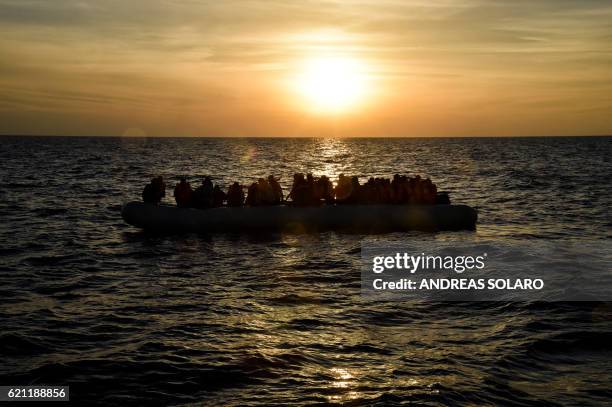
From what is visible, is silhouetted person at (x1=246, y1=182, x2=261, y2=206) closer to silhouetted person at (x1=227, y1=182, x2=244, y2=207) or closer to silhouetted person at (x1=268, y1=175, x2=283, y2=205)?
silhouetted person at (x1=227, y1=182, x2=244, y2=207)

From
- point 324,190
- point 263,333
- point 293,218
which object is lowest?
point 263,333

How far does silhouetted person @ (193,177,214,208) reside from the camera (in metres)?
19.3

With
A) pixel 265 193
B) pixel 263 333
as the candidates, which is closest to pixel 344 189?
pixel 265 193

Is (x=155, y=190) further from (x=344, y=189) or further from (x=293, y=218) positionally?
(x=344, y=189)

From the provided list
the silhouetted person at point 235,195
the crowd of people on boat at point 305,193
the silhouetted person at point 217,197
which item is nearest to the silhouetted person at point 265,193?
the crowd of people on boat at point 305,193

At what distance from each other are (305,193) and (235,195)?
7.14ft

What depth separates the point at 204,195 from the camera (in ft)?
64.0

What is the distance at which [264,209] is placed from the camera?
19.3 m

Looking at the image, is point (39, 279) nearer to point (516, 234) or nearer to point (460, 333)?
point (460, 333)

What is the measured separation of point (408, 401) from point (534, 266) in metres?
8.97

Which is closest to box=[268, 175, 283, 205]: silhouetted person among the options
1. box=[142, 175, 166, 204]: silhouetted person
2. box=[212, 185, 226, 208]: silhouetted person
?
box=[212, 185, 226, 208]: silhouetted person

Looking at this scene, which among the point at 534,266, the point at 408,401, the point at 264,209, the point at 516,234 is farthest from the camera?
the point at 516,234

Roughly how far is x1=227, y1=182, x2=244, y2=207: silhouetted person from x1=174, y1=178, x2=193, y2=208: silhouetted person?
1240 mm

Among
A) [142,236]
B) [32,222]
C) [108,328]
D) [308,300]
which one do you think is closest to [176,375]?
[108,328]
